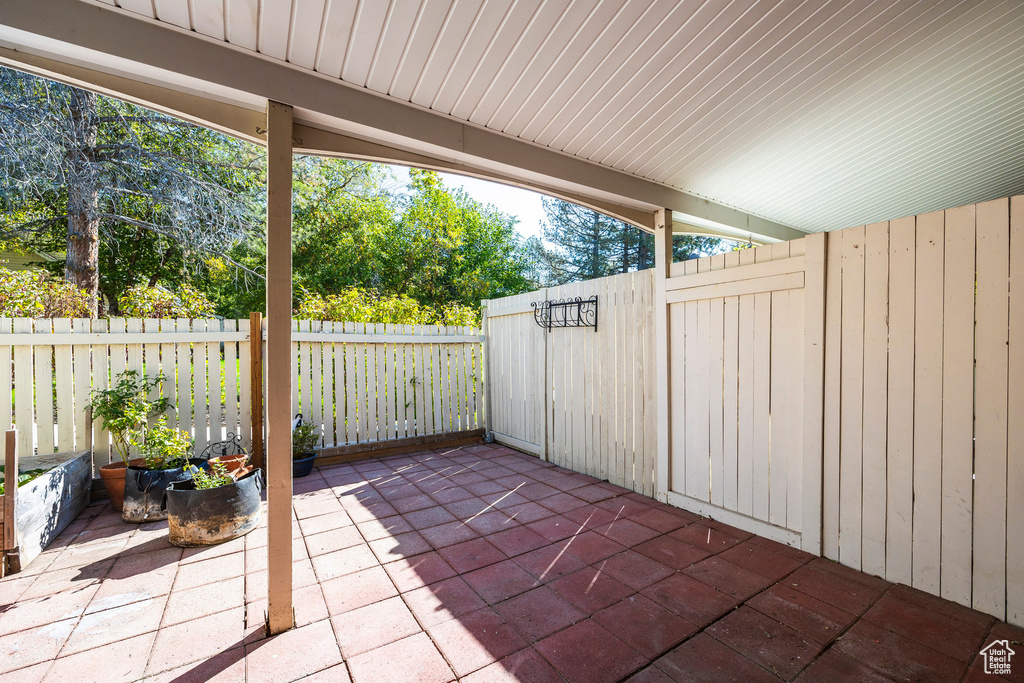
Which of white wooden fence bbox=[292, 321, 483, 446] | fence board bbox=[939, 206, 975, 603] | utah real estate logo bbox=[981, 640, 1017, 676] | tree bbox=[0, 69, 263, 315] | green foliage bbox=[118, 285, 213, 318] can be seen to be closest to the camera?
utah real estate logo bbox=[981, 640, 1017, 676]

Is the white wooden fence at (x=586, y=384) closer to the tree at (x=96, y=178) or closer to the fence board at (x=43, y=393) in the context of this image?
the fence board at (x=43, y=393)

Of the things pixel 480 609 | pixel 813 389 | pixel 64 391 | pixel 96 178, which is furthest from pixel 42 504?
pixel 96 178

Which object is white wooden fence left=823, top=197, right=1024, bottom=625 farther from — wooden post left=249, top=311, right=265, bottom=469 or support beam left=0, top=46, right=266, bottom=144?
wooden post left=249, top=311, right=265, bottom=469

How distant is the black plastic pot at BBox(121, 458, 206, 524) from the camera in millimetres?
2811

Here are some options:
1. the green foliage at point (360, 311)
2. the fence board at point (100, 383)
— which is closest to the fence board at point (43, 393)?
the fence board at point (100, 383)

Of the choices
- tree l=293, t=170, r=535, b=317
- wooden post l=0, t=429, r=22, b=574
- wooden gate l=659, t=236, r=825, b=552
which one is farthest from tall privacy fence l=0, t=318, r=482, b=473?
tree l=293, t=170, r=535, b=317

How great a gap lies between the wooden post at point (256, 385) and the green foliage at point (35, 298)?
6.58 ft

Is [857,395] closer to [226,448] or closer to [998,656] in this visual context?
[998,656]

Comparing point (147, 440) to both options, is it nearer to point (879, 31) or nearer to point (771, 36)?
point (771, 36)

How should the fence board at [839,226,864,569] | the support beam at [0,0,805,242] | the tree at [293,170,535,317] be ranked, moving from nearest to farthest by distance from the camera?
1. the support beam at [0,0,805,242]
2. the fence board at [839,226,864,569]
3. the tree at [293,170,535,317]

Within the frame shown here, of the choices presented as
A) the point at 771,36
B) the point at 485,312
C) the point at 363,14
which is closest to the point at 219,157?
the point at 485,312

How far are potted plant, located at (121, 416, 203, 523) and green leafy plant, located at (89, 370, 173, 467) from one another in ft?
0.64

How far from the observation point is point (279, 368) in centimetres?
179

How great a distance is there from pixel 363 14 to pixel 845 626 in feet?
9.66
